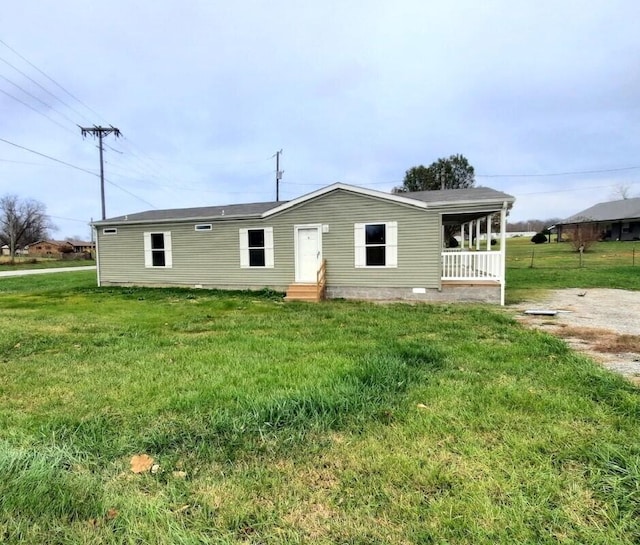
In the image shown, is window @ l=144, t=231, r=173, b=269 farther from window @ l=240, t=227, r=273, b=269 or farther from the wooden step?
the wooden step

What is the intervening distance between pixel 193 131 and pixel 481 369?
21.7 meters

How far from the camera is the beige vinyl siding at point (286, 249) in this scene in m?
10.9

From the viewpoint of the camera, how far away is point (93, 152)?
86.1ft

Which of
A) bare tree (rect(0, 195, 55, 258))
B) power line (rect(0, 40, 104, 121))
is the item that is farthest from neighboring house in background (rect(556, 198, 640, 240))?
bare tree (rect(0, 195, 55, 258))

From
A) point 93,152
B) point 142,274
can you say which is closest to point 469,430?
point 142,274

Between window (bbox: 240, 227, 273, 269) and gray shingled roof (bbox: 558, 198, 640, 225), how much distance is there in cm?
3860

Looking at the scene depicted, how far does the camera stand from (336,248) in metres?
11.7

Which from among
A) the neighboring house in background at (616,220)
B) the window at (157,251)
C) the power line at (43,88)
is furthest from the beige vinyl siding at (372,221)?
the neighboring house in background at (616,220)

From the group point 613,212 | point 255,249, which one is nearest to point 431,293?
point 255,249

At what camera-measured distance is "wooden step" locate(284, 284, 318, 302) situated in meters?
11.0

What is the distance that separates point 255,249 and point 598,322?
31.5 feet

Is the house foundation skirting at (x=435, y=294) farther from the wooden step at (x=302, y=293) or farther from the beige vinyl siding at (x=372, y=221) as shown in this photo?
the wooden step at (x=302, y=293)

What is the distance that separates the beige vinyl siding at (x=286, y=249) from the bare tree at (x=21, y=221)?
4916cm

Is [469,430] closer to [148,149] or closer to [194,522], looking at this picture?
[194,522]
